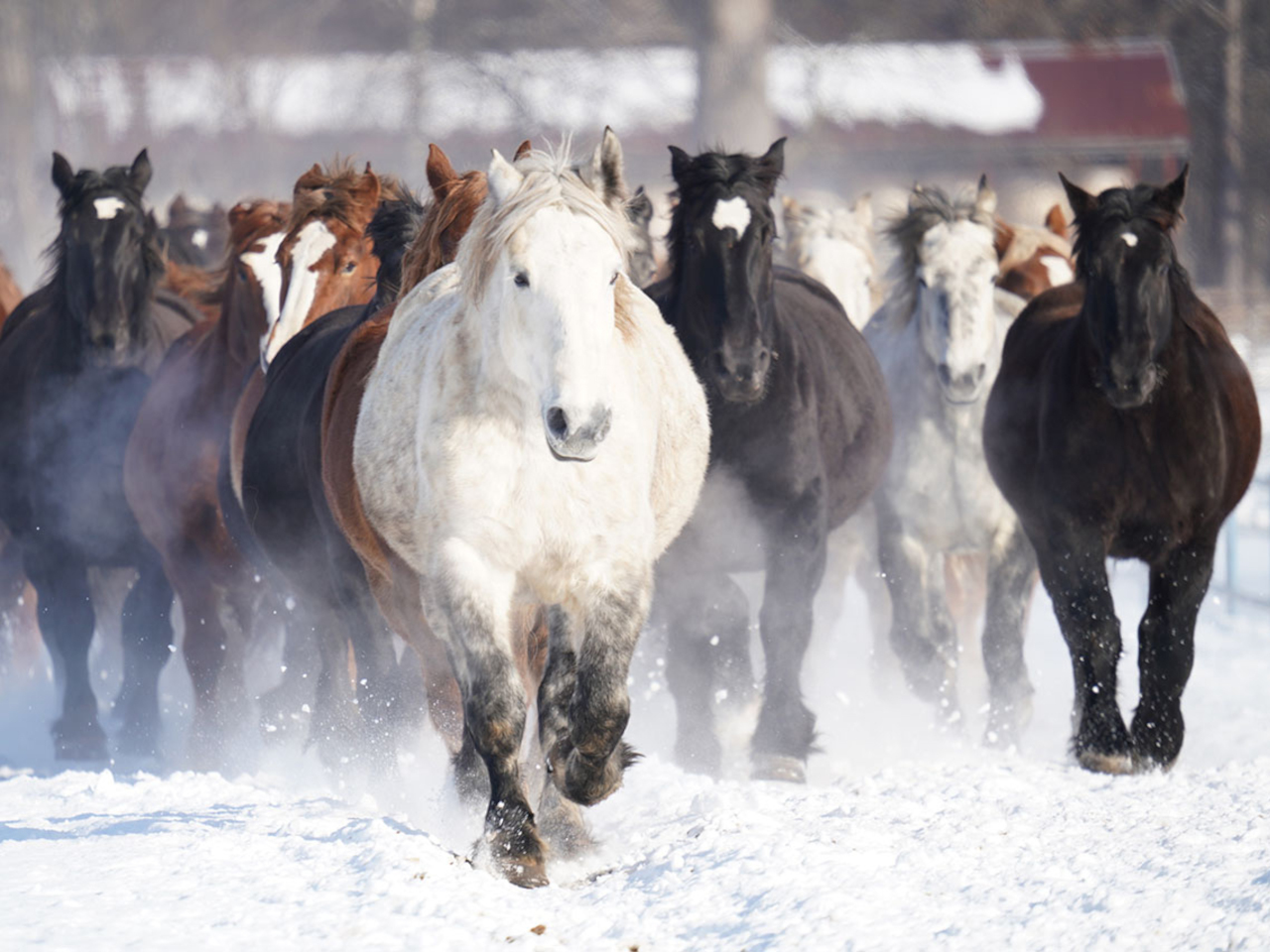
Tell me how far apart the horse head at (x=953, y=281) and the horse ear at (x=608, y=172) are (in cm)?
344

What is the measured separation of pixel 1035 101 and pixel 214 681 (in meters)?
24.1

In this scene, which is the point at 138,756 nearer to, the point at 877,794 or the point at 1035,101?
the point at 877,794

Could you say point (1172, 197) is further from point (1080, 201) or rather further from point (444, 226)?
point (444, 226)

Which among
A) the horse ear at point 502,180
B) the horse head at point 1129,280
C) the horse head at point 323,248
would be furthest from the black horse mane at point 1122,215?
the horse head at point 323,248

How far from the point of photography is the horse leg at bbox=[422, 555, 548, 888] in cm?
444

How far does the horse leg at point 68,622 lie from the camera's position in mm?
7785

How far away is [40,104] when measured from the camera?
1210 inches

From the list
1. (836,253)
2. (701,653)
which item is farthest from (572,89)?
(701,653)

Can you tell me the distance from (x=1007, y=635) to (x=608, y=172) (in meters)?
3.84

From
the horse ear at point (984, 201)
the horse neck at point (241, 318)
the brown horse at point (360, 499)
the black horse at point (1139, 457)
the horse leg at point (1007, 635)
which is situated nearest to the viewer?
the brown horse at point (360, 499)

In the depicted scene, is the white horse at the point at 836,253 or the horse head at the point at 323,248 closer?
the horse head at the point at 323,248

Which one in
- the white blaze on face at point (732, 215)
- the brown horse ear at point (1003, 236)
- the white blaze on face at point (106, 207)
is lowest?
the brown horse ear at point (1003, 236)

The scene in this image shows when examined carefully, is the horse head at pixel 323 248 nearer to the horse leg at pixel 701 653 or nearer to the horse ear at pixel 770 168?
the horse ear at pixel 770 168

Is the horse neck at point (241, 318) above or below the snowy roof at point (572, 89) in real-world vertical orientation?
below
